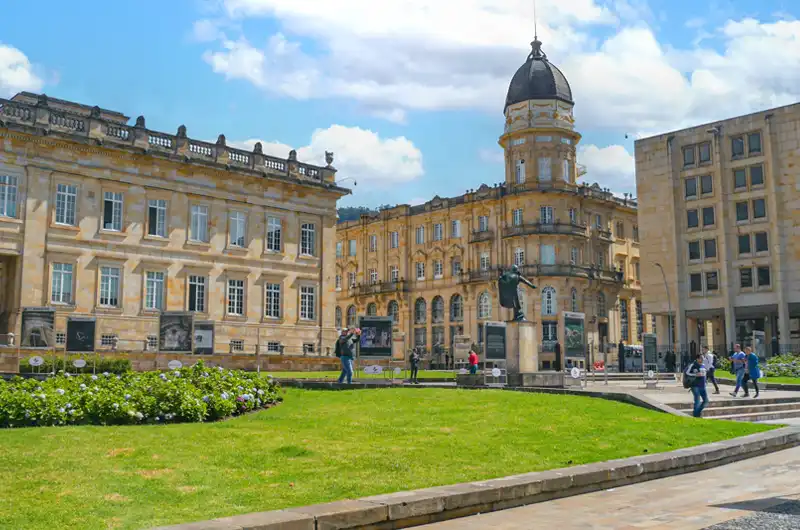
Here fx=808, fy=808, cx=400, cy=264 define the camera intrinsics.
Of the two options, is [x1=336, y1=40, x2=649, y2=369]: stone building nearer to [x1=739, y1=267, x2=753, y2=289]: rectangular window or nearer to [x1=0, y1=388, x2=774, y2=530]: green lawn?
[x1=739, y1=267, x2=753, y2=289]: rectangular window

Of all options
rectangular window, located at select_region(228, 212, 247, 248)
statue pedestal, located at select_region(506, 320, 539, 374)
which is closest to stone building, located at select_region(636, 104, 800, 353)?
rectangular window, located at select_region(228, 212, 247, 248)

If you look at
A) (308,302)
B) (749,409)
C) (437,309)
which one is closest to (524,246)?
(437,309)

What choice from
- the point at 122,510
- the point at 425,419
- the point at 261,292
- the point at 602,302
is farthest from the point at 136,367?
the point at 602,302

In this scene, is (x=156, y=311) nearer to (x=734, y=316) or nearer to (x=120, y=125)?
(x=120, y=125)

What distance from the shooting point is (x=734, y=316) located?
58375 millimetres

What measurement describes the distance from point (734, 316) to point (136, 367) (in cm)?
4269

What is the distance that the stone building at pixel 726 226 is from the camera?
56438 millimetres

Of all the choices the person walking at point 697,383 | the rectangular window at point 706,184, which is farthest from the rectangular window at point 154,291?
the rectangular window at point 706,184

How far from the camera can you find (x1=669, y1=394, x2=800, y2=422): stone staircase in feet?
65.4

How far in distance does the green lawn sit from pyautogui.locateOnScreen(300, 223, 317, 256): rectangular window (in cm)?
3056

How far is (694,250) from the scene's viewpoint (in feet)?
201

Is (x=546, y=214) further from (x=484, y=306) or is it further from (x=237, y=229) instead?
(x=237, y=229)

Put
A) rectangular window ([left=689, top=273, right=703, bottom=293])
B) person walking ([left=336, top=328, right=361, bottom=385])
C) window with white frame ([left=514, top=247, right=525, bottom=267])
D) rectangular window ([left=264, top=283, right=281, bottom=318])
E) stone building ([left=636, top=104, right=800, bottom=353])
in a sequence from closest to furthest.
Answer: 1. person walking ([left=336, top=328, right=361, bottom=385])
2. rectangular window ([left=264, top=283, right=281, bottom=318])
3. stone building ([left=636, top=104, right=800, bottom=353])
4. rectangular window ([left=689, top=273, right=703, bottom=293])
5. window with white frame ([left=514, top=247, right=525, bottom=267])

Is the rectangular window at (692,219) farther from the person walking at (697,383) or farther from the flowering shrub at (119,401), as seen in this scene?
the flowering shrub at (119,401)
